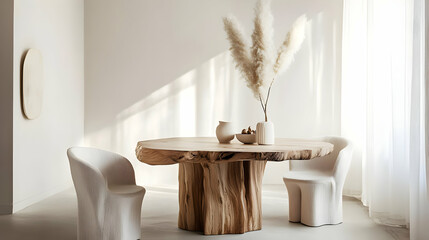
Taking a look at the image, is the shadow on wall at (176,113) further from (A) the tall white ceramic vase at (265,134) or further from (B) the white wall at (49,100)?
(A) the tall white ceramic vase at (265,134)

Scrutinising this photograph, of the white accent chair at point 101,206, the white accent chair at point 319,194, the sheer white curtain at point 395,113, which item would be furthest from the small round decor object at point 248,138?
the sheer white curtain at point 395,113

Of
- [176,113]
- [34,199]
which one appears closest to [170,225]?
[34,199]

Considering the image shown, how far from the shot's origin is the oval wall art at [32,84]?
4386 mm

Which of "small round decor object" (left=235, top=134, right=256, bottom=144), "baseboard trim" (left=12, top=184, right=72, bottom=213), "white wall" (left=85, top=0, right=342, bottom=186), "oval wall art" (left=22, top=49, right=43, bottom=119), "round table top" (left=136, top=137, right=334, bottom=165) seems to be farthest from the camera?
"white wall" (left=85, top=0, right=342, bottom=186)

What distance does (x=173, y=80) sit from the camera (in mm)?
5969

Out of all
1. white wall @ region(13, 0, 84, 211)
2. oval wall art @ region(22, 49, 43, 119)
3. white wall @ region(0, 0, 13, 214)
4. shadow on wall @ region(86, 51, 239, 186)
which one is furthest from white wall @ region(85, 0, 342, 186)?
white wall @ region(0, 0, 13, 214)

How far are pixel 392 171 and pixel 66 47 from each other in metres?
3.89

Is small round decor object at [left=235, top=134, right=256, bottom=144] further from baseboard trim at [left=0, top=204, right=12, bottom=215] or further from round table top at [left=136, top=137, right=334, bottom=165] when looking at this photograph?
baseboard trim at [left=0, top=204, right=12, bottom=215]

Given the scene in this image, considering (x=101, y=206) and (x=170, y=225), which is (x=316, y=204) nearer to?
(x=170, y=225)

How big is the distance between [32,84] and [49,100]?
1.78ft

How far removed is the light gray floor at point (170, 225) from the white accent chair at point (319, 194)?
82 mm

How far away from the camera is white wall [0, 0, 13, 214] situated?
420cm

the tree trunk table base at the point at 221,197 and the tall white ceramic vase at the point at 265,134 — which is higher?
the tall white ceramic vase at the point at 265,134

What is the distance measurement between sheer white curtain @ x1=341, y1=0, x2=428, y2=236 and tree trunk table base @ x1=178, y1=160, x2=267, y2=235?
113cm
